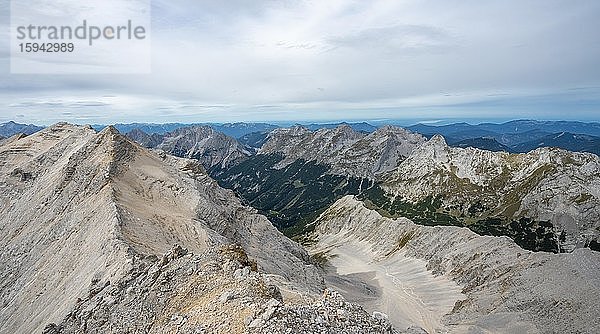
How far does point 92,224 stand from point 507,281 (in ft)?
270

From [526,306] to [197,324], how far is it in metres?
74.2

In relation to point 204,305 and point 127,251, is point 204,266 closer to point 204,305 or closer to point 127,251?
point 204,305

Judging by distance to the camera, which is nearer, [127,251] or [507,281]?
[127,251]

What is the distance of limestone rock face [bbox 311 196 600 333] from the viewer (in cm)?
7788

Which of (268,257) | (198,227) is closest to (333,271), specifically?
(268,257)

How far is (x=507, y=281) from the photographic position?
316 ft

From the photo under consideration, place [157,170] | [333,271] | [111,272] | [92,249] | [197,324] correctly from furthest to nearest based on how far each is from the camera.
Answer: [333,271] < [157,170] < [92,249] < [111,272] < [197,324]

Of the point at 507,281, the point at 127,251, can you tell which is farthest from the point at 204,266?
the point at 507,281

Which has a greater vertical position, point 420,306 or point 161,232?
point 161,232

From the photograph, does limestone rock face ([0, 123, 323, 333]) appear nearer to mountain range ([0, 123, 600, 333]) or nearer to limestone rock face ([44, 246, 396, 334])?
mountain range ([0, 123, 600, 333])

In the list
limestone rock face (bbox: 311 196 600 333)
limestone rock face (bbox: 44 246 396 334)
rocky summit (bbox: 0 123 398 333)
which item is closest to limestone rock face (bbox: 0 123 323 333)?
rocky summit (bbox: 0 123 398 333)

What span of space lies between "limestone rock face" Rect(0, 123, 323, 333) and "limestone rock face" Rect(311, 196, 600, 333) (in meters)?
33.8

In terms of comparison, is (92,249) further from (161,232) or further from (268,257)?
(268,257)

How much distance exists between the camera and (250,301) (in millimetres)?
31828
